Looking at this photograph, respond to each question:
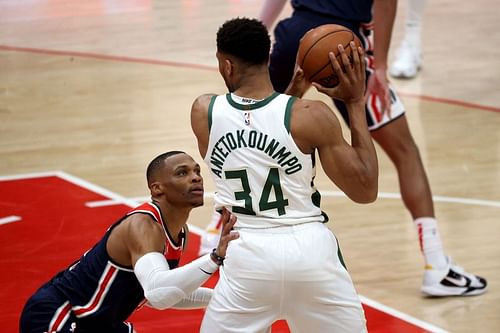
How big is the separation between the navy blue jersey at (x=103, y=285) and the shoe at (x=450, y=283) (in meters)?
2.03

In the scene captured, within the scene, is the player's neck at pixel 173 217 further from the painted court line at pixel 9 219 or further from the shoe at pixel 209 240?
the painted court line at pixel 9 219

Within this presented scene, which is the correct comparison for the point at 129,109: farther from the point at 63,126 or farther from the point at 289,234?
the point at 289,234

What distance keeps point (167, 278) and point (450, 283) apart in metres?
2.47

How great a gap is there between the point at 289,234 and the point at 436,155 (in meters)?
4.71

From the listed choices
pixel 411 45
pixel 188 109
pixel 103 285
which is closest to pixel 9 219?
pixel 188 109

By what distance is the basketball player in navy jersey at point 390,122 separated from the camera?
20.6ft

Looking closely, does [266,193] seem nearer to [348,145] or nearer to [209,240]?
[348,145]

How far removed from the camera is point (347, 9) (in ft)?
21.2

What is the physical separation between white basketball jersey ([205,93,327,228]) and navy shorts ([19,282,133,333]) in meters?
0.83

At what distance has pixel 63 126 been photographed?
9680 mm

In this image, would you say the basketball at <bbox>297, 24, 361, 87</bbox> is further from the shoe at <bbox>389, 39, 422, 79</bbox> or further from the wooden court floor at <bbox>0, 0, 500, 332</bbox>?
the shoe at <bbox>389, 39, 422, 79</bbox>

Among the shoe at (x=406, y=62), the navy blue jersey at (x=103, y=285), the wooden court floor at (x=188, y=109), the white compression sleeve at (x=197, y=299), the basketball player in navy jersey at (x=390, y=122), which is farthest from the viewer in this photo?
the shoe at (x=406, y=62)

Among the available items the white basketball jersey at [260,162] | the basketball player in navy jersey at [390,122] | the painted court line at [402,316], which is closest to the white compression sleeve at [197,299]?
the white basketball jersey at [260,162]

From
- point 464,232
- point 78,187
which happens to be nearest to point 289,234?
point 464,232
